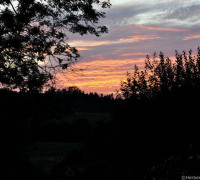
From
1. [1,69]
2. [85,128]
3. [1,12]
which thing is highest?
[1,12]

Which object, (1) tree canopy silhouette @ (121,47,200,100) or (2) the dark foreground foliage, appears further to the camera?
(1) tree canopy silhouette @ (121,47,200,100)

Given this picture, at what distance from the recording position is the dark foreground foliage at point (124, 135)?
23.6 feet

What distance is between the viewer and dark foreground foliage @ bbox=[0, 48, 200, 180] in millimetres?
7207

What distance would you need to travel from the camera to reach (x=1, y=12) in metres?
13.3

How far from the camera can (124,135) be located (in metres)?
16.7

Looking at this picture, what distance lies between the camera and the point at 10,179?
6.76m

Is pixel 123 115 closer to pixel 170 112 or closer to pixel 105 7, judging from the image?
pixel 170 112

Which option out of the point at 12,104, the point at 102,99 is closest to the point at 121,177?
the point at 12,104

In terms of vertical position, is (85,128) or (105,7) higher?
(105,7)

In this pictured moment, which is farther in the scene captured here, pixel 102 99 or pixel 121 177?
pixel 102 99

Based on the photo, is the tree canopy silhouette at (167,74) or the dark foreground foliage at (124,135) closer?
the dark foreground foliage at (124,135)

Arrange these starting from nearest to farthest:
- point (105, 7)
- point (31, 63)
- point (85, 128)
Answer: point (31, 63) → point (105, 7) → point (85, 128)

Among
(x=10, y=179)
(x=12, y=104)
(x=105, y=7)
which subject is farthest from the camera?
(x=105, y=7)

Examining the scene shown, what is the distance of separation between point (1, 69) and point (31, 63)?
4.92 ft
